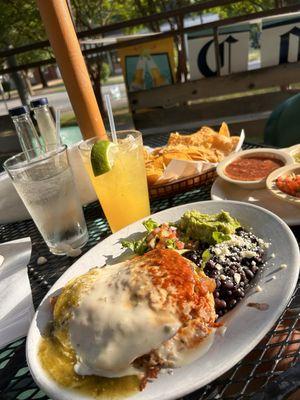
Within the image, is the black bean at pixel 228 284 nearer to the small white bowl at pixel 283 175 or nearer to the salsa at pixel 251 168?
the small white bowl at pixel 283 175

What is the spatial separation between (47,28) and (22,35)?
33.7 ft

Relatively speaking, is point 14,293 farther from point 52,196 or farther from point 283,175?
point 283,175

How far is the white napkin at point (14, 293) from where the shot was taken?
114 cm

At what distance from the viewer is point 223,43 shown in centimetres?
570

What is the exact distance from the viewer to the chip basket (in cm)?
175

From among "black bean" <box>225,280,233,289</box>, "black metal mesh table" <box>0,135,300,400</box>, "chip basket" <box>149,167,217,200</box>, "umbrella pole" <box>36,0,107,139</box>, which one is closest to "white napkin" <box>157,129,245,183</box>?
"chip basket" <box>149,167,217,200</box>

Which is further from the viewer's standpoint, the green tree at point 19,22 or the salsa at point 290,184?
the green tree at point 19,22

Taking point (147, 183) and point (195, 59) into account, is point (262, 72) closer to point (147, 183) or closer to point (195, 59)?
point (195, 59)

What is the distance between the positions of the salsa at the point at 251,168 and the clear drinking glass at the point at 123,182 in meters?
0.43

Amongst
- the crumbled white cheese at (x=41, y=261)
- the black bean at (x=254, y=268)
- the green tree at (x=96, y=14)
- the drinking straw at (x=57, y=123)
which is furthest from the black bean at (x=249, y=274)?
the green tree at (x=96, y=14)

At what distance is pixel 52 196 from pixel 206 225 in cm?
66

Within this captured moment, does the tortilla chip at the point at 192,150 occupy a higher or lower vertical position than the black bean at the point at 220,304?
lower

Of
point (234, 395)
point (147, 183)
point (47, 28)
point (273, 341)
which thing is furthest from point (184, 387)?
point (47, 28)

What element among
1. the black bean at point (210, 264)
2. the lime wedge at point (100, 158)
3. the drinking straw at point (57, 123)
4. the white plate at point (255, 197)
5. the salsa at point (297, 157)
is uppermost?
the drinking straw at point (57, 123)
